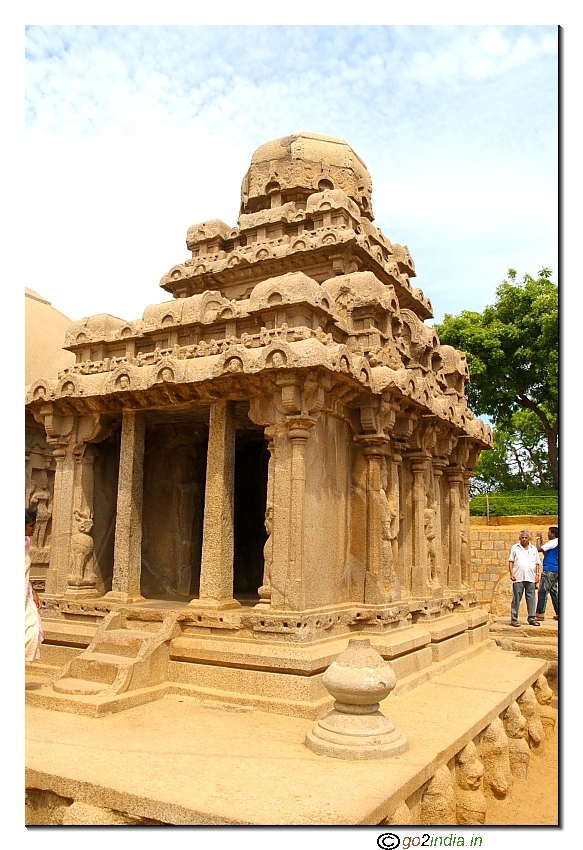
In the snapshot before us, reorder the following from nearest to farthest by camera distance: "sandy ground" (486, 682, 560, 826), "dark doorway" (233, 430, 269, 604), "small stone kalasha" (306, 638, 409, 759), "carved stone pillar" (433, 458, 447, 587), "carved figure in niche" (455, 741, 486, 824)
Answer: "small stone kalasha" (306, 638, 409, 759) < "carved figure in niche" (455, 741, 486, 824) < "sandy ground" (486, 682, 560, 826) < "carved stone pillar" (433, 458, 447, 587) < "dark doorway" (233, 430, 269, 604)

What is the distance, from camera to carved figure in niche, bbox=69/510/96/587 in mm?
9195

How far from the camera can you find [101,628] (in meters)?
8.25

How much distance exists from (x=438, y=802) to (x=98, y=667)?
3.88 meters

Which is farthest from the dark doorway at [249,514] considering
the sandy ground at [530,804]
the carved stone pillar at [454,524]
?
the sandy ground at [530,804]

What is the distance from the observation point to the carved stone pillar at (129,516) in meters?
8.96

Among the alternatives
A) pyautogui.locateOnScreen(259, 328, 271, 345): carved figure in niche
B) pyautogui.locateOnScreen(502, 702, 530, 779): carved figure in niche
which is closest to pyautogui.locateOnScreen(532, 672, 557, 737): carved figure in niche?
pyautogui.locateOnScreen(502, 702, 530, 779): carved figure in niche

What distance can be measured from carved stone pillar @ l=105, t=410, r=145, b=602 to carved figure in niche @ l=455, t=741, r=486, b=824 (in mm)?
4512

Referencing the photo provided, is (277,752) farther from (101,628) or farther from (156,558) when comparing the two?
(156,558)

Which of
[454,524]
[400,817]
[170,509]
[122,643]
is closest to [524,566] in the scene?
[454,524]

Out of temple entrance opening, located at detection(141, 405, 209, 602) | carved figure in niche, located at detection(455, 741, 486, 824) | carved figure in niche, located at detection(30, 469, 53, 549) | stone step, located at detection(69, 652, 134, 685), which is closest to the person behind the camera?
carved figure in niche, located at detection(455, 741, 486, 824)

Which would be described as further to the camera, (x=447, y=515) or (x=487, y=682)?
(x=447, y=515)

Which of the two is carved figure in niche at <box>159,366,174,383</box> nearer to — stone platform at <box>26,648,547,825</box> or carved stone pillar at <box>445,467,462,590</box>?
stone platform at <box>26,648,547,825</box>
